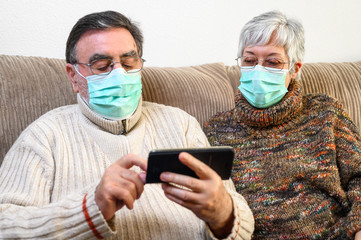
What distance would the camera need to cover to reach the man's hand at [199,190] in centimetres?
80

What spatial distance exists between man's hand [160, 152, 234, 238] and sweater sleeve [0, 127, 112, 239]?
0.17 metres

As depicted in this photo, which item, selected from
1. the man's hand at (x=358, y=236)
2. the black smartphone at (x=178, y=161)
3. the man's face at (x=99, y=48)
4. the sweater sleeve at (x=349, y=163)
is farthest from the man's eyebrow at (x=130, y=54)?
the man's hand at (x=358, y=236)

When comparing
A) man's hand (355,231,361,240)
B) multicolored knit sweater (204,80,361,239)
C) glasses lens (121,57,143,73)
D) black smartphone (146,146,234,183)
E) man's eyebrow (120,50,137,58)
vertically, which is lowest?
man's hand (355,231,361,240)

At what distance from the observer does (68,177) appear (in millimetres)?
1086

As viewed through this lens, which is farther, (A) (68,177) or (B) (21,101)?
(B) (21,101)

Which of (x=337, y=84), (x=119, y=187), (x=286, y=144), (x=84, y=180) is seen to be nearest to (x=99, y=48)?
(x=84, y=180)

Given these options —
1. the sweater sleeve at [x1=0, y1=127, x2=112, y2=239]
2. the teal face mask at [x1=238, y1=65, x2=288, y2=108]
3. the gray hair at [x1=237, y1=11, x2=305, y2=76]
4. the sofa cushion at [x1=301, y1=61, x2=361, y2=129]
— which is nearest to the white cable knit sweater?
the sweater sleeve at [x1=0, y1=127, x2=112, y2=239]

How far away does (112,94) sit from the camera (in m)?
1.18

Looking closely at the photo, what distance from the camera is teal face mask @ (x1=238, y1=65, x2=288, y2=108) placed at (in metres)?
1.34

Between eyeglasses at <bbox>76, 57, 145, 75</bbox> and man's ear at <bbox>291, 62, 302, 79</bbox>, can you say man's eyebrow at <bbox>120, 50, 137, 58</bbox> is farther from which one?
man's ear at <bbox>291, 62, 302, 79</bbox>

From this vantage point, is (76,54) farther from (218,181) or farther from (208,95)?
(218,181)

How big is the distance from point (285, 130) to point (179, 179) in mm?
648

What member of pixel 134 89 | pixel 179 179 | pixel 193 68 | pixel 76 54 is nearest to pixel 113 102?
pixel 134 89

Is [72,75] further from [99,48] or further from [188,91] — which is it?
[188,91]
